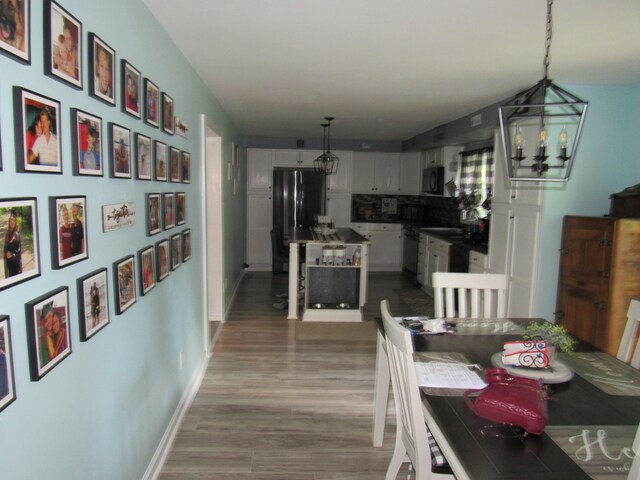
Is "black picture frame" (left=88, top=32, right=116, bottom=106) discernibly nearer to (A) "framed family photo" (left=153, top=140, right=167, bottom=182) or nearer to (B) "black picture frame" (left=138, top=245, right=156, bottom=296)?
(A) "framed family photo" (left=153, top=140, right=167, bottom=182)

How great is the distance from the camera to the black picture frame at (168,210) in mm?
2443

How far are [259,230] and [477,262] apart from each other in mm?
4004

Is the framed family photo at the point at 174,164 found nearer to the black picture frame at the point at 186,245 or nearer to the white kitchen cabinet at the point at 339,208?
the black picture frame at the point at 186,245

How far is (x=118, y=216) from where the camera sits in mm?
1787

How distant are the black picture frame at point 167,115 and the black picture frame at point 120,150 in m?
0.57

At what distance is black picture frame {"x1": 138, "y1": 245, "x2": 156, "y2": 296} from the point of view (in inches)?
81.8

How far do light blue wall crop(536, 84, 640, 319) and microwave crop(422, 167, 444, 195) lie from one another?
9.66ft

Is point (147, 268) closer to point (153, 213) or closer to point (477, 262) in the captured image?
point (153, 213)

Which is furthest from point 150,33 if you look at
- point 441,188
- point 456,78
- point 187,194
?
point 441,188

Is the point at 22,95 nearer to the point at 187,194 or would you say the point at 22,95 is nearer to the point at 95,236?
the point at 95,236

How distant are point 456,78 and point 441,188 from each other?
3324mm

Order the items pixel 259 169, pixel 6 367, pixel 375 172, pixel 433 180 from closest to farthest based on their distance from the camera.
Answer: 1. pixel 6 367
2. pixel 433 180
3. pixel 259 169
4. pixel 375 172

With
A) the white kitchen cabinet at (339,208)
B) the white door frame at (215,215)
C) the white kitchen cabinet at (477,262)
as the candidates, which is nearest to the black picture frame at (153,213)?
the white door frame at (215,215)

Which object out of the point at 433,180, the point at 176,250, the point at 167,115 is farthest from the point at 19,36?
the point at 433,180
